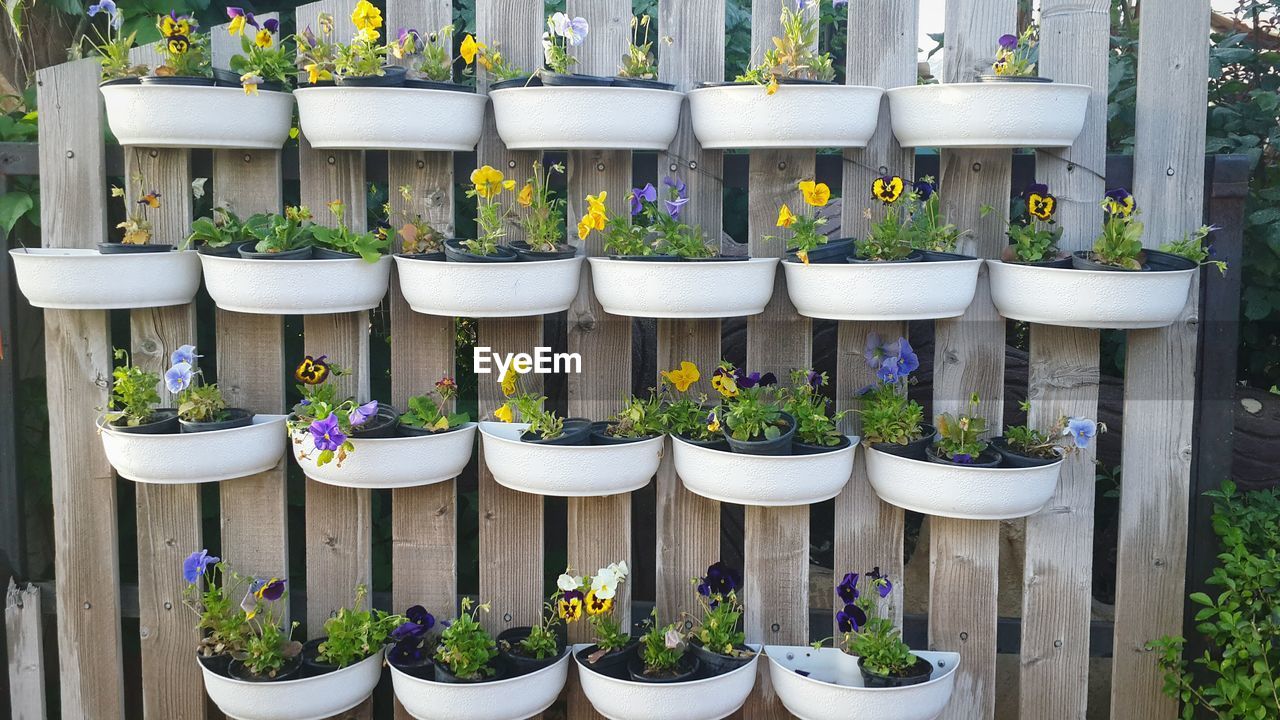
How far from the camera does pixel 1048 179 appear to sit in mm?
2414

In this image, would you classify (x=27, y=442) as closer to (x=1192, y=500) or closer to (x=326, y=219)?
(x=326, y=219)

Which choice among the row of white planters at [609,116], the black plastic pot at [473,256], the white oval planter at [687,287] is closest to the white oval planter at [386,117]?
the row of white planters at [609,116]

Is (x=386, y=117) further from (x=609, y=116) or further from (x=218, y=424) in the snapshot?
(x=218, y=424)

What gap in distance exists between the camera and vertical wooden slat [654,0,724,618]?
242 centimetres

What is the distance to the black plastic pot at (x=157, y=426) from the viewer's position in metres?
2.41

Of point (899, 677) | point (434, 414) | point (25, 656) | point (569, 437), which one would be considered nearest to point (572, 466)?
point (569, 437)

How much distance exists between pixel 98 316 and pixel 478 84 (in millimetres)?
1066

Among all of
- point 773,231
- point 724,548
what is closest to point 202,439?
point 773,231

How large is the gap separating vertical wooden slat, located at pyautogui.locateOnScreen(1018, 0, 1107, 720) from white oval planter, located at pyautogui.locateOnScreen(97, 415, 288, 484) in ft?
5.76

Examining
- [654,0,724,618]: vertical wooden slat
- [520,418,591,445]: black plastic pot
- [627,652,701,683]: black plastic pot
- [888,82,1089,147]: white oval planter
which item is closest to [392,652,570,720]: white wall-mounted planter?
[627,652,701,683]: black plastic pot

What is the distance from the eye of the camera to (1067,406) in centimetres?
246

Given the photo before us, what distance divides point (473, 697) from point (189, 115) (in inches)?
54.8

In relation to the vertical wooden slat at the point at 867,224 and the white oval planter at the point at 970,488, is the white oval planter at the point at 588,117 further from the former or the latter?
the white oval planter at the point at 970,488

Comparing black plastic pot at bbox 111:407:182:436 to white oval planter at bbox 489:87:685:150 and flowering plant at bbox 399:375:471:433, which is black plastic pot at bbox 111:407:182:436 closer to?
flowering plant at bbox 399:375:471:433
